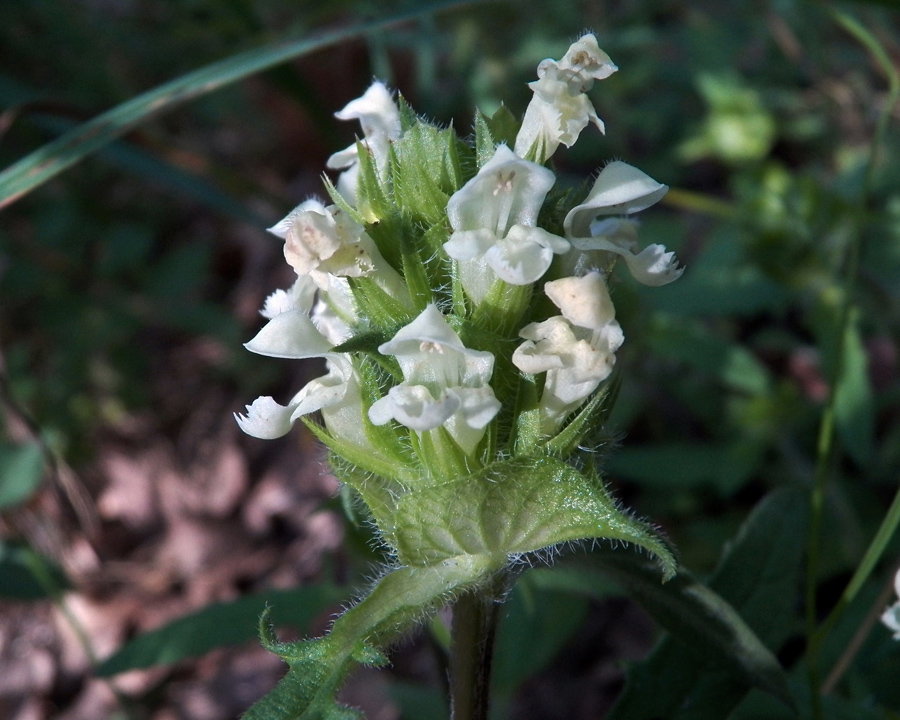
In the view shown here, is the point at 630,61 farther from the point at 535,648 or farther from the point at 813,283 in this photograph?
the point at 535,648

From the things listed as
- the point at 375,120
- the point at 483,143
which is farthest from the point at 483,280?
the point at 375,120

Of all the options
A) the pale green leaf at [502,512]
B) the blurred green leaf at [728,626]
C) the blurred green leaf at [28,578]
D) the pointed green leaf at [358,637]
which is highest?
the pale green leaf at [502,512]

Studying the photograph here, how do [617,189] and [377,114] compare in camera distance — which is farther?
[377,114]

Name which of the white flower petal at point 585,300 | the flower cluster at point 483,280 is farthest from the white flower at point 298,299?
the white flower petal at point 585,300

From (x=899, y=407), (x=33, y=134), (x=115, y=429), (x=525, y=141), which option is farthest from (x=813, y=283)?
(x=33, y=134)

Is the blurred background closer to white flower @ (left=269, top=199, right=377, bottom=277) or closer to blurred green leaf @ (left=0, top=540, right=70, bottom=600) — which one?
blurred green leaf @ (left=0, top=540, right=70, bottom=600)

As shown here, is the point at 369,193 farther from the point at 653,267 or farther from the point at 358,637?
the point at 358,637

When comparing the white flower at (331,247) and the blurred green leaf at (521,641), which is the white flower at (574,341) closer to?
the white flower at (331,247)
